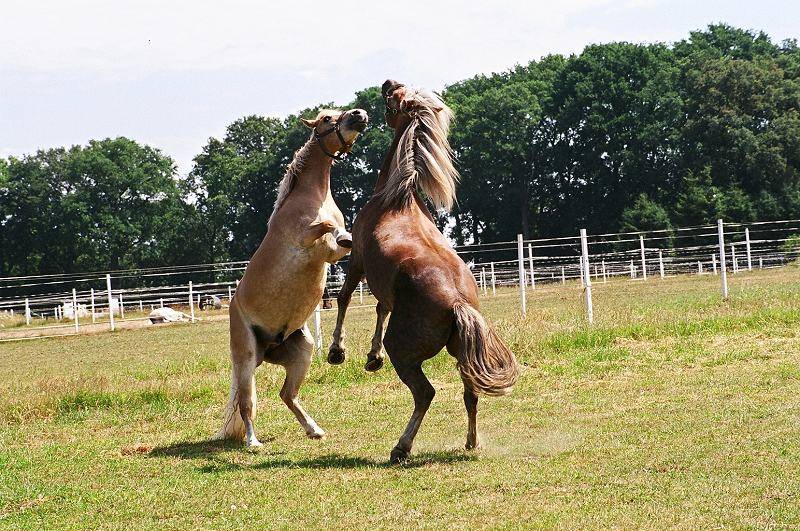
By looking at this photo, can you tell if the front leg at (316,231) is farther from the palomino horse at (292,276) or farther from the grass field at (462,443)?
the grass field at (462,443)

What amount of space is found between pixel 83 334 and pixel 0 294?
86.9 ft

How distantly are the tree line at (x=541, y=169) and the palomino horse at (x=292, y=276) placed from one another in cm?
4653

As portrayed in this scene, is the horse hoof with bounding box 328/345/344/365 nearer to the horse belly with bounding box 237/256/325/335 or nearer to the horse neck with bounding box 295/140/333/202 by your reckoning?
the horse belly with bounding box 237/256/325/335

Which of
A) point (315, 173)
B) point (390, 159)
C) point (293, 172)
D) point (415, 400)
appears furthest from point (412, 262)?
point (293, 172)

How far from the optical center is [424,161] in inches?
293

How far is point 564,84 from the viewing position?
63406 millimetres

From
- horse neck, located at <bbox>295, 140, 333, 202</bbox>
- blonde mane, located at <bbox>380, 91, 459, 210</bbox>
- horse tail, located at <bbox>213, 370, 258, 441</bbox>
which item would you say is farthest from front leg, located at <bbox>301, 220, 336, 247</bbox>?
horse tail, located at <bbox>213, 370, 258, 441</bbox>

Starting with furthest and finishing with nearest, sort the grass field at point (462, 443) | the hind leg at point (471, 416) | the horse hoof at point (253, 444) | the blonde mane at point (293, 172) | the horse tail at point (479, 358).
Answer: the blonde mane at point (293, 172) → the horse hoof at point (253, 444) → the hind leg at point (471, 416) → the horse tail at point (479, 358) → the grass field at point (462, 443)

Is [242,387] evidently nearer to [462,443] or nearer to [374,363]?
[374,363]

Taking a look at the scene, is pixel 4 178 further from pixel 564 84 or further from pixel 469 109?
pixel 564 84

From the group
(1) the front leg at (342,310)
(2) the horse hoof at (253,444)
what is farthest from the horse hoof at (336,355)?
(2) the horse hoof at (253,444)

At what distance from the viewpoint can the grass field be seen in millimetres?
5273

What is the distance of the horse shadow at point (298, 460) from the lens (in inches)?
261

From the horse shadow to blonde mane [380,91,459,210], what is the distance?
6.54ft
